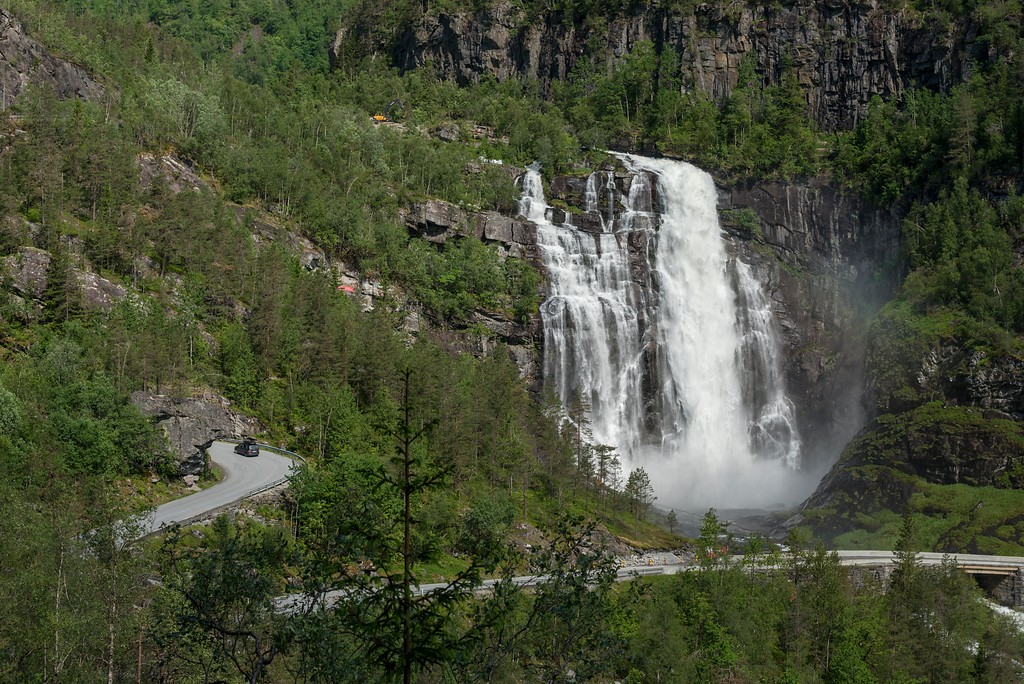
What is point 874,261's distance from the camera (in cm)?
9688

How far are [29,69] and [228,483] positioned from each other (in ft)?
165

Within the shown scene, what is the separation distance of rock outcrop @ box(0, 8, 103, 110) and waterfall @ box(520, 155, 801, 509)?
148ft

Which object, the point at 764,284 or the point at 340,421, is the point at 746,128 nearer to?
the point at 764,284

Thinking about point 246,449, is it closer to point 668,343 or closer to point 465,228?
point 465,228

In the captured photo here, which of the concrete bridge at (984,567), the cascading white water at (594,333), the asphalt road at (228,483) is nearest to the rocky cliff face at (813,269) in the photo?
the cascading white water at (594,333)

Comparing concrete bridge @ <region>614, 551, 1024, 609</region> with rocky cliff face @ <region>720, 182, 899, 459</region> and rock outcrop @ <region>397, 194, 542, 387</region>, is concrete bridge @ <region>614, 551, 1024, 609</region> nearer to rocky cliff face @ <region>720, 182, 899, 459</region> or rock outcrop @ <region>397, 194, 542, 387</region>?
rocky cliff face @ <region>720, 182, 899, 459</region>

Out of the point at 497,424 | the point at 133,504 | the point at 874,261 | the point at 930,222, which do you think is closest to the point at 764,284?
the point at 874,261

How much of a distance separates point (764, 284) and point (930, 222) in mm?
17691

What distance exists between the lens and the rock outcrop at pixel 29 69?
248ft

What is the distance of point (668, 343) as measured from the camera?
3713 inches

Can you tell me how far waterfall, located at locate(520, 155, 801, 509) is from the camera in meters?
88.6

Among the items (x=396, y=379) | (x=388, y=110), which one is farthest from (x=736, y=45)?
(x=396, y=379)

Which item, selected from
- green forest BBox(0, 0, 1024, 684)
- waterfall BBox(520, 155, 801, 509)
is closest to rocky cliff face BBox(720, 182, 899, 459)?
waterfall BBox(520, 155, 801, 509)

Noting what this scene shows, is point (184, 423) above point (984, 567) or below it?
above
